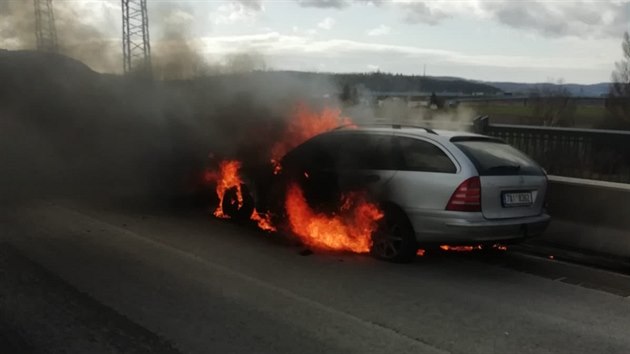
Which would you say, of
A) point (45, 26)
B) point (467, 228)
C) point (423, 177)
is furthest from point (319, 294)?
point (45, 26)

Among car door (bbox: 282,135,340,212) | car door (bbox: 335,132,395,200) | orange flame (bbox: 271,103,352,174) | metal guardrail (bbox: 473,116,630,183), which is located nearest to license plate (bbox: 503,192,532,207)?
car door (bbox: 335,132,395,200)

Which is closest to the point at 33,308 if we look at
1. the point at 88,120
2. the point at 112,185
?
the point at 112,185

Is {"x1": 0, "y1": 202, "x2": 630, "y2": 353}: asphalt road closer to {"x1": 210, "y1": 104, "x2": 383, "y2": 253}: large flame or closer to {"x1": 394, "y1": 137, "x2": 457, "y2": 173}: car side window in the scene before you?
{"x1": 210, "y1": 104, "x2": 383, "y2": 253}: large flame

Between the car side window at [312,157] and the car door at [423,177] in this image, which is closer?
the car door at [423,177]

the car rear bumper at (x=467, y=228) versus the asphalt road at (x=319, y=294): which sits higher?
the car rear bumper at (x=467, y=228)

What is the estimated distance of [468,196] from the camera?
245 inches

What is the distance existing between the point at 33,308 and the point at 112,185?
297 inches

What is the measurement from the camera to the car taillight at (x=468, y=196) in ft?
20.4

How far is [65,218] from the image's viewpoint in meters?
8.71

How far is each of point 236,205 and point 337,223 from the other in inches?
86.8

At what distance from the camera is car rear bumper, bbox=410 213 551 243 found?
6.18 meters

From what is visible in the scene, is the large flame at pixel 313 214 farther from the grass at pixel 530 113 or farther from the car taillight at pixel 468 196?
the grass at pixel 530 113

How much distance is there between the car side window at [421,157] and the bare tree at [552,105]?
16.9m

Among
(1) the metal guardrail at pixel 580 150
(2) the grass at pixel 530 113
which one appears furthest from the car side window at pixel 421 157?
(2) the grass at pixel 530 113
